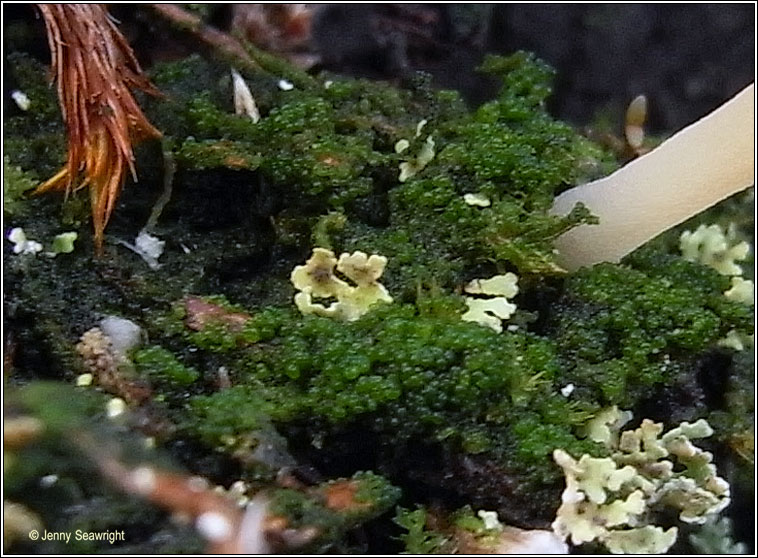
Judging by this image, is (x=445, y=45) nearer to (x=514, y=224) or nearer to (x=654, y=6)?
(x=654, y=6)

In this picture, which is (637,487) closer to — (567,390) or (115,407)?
(567,390)

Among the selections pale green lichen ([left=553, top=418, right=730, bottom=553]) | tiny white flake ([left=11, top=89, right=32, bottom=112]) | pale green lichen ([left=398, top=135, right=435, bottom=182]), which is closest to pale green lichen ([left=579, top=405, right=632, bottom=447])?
pale green lichen ([left=553, top=418, right=730, bottom=553])

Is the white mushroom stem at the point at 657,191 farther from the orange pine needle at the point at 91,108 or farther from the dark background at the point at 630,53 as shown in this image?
the dark background at the point at 630,53

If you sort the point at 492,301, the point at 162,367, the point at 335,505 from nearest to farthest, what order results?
the point at 335,505 → the point at 162,367 → the point at 492,301

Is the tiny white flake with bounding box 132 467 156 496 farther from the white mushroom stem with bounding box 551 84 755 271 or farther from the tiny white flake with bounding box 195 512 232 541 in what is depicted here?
the white mushroom stem with bounding box 551 84 755 271

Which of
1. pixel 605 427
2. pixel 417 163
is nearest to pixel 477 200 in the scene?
pixel 417 163
